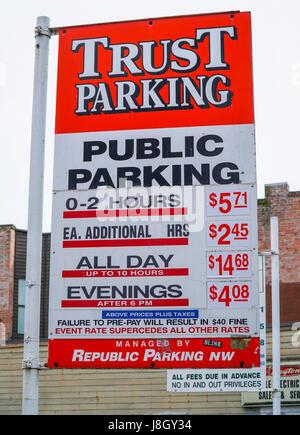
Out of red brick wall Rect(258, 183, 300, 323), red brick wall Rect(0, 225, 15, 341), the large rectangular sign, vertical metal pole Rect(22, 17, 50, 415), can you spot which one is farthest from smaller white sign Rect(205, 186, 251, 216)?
Answer: red brick wall Rect(0, 225, 15, 341)

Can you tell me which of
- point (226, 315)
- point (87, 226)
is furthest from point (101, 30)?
point (226, 315)

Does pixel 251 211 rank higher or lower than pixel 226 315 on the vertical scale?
higher

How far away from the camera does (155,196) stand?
5676 mm

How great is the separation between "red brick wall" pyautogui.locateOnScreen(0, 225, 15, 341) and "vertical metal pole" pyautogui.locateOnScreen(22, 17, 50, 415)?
1045 inches

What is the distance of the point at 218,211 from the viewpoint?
221 inches

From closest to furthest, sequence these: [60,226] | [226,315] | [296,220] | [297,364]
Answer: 1. [226,315]
2. [60,226]
3. [297,364]
4. [296,220]

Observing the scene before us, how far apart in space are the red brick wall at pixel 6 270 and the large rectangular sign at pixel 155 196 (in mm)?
26665

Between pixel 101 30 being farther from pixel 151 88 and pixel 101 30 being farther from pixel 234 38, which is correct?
pixel 234 38

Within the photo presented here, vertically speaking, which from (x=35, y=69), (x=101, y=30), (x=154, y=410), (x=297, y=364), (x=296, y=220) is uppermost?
(x=296, y=220)

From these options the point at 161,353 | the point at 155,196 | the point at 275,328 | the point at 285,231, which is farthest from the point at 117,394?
the point at 155,196

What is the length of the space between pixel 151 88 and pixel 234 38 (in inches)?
32.2

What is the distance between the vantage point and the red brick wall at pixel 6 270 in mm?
31891

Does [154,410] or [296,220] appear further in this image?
[296,220]

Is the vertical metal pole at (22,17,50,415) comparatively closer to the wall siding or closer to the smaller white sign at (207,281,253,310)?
the smaller white sign at (207,281,253,310)
